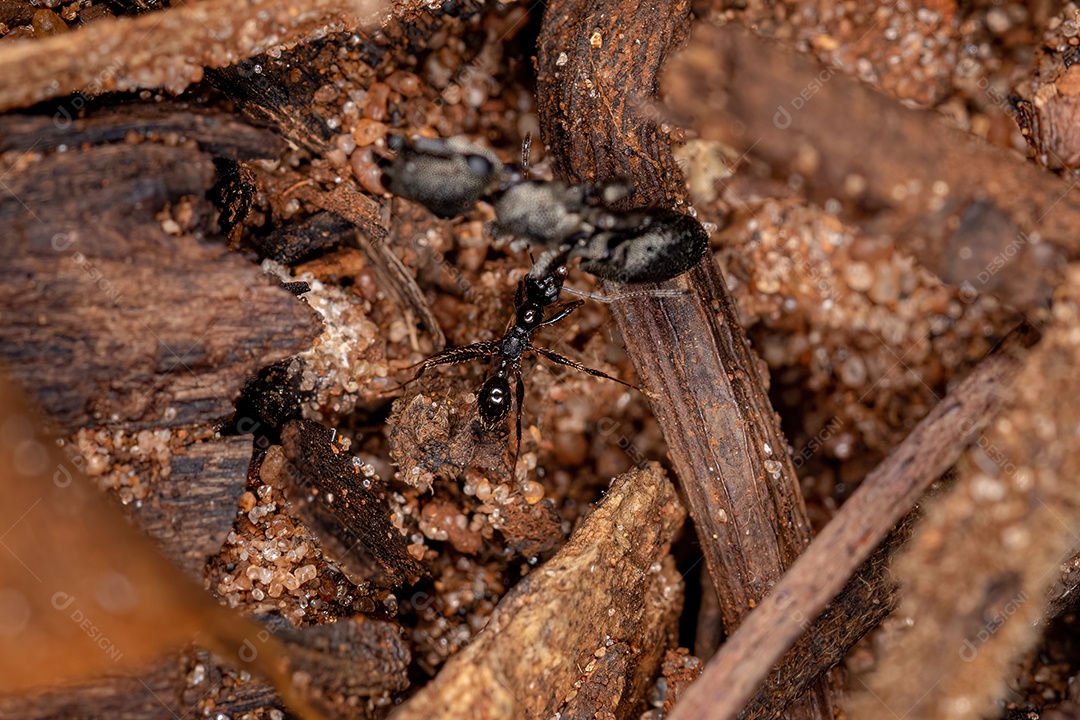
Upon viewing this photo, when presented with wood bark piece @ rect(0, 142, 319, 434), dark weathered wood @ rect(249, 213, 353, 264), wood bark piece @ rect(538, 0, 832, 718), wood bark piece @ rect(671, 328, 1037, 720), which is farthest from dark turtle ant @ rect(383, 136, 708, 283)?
wood bark piece @ rect(671, 328, 1037, 720)

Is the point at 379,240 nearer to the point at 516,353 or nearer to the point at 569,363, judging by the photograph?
the point at 516,353

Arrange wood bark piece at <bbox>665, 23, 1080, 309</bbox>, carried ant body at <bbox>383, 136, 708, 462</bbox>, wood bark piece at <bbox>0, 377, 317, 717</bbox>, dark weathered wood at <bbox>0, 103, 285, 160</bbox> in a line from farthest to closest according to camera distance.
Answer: carried ant body at <bbox>383, 136, 708, 462</bbox> → wood bark piece at <bbox>0, 377, 317, 717</bbox> → dark weathered wood at <bbox>0, 103, 285, 160</bbox> → wood bark piece at <bbox>665, 23, 1080, 309</bbox>

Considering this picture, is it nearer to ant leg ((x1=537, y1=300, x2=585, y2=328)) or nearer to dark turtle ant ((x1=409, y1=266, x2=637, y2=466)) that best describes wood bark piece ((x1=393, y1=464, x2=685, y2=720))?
dark turtle ant ((x1=409, y1=266, x2=637, y2=466))

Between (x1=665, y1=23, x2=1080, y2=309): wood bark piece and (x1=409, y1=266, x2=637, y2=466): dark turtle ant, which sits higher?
(x1=665, y1=23, x2=1080, y2=309): wood bark piece

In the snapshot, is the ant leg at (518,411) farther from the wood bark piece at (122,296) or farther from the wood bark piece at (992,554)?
the wood bark piece at (992,554)

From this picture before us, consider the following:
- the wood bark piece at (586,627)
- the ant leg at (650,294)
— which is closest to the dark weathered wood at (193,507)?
the wood bark piece at (586,627)

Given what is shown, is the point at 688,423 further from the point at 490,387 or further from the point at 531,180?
the point at 531,180

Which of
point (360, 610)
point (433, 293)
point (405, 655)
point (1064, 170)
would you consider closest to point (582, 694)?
point (405, 655)

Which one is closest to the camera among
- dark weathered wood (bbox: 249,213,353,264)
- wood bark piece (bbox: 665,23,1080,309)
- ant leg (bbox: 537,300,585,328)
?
wood bark piece (bbox: 665,23,1080,309)

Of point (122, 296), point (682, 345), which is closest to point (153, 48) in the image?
point (122, 296)
